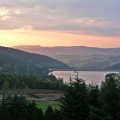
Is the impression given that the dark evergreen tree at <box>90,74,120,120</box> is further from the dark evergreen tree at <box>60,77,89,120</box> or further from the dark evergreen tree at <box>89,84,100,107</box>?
the dark evergreen tree at <box>89,84,100,107</box>

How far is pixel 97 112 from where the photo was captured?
17.4 m

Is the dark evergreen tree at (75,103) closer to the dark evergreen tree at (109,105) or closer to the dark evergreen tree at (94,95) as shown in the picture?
the dark evergreen tree at (94,95)

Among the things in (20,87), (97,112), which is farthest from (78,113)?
(20,87)

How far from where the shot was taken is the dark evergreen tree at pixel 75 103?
1964 cm

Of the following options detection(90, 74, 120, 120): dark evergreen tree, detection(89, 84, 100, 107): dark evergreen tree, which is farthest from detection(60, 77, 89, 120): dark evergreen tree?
detection(90, 74, 120, 120): dark evergreen tree

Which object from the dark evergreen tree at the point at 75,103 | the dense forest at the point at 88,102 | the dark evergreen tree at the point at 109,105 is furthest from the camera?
the dark evergreen tree at the point at 75,103

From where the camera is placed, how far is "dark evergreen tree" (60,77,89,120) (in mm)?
19641

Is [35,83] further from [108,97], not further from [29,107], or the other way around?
[108,97]

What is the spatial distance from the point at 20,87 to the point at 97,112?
2945 inches

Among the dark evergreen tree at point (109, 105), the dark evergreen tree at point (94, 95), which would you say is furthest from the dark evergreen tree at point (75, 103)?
the dark evergreen tree at point (109, 105)

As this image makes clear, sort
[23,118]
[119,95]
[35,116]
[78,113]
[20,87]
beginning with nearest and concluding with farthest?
[119,95] → [78,113] → [35,116] → [23,118] → [20,87]

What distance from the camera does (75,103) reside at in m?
19.7

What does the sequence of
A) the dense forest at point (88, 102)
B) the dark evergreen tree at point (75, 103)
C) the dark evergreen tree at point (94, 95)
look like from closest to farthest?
1. the dense forest at point (88, 102)
2. the dark evergreen tree at point (75, 103)
3. the dark evergreen tree at point (94, 95)

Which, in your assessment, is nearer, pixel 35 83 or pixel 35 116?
pixel 35 116
